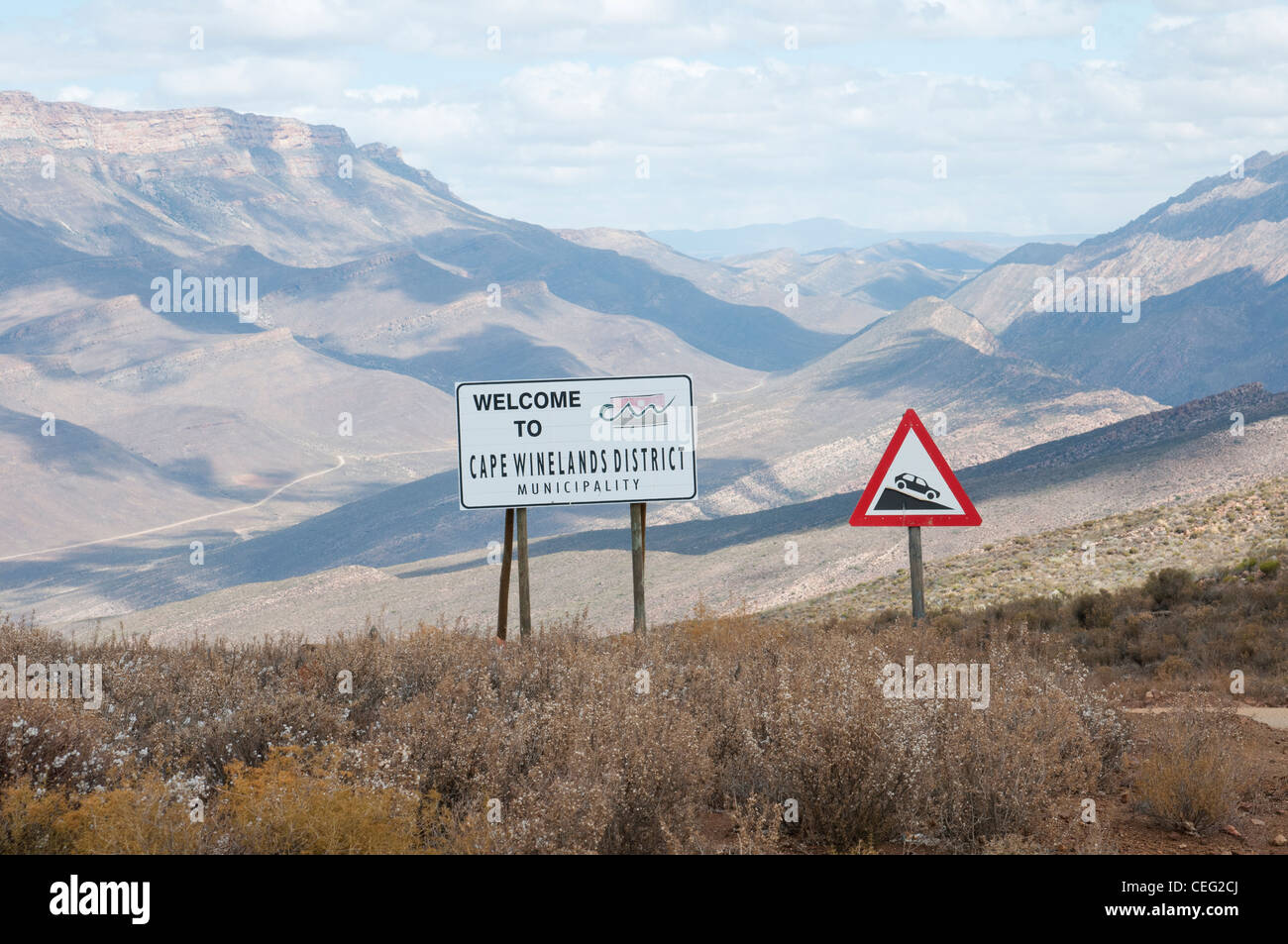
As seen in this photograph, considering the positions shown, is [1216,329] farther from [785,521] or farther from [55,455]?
[55,455]

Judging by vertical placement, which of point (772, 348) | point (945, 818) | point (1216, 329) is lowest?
point (945, 818)

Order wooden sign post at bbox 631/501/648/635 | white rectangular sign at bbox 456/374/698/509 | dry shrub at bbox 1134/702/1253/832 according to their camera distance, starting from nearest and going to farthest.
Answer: dry shrub at bbox 1134/702/1253/832, white rectangular sign at bbox 456/374/698/509, wooden sign post at bbox 631/501/648/635

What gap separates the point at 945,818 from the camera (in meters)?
4.66

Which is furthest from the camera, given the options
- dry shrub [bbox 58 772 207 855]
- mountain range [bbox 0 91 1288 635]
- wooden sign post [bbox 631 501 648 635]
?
mountain range [bbox 0 91 1288 635]

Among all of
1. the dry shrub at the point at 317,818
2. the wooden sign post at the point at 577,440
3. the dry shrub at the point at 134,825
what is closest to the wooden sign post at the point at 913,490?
the wooden sign post at the point at 577,440

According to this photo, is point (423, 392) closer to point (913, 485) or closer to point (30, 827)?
point (913, 485)

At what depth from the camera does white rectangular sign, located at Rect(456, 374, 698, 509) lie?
28.9ft

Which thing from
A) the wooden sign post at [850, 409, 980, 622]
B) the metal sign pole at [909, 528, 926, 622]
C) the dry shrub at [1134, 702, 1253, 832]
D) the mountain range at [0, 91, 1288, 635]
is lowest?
the dry shrub at [1134, 702, 1253, 832]

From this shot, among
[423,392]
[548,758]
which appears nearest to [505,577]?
[548,758]

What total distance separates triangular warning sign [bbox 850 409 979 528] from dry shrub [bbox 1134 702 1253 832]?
312 cm

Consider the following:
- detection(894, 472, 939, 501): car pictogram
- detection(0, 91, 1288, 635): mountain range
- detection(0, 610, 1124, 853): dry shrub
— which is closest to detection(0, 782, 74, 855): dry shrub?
detection(0, 610, 1124, 853): dry shrub

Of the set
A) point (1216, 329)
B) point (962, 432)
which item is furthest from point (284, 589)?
point (1216, 329)

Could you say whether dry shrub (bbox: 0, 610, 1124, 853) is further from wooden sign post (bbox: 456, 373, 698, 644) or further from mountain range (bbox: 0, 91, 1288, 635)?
mountain range (bbox: 0, 91, 1288, 635)
